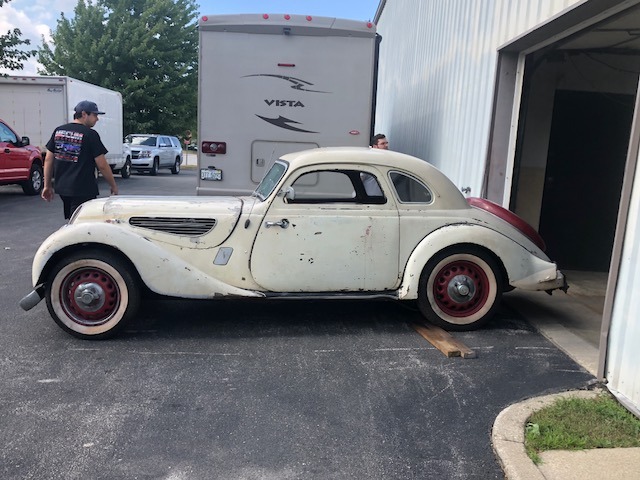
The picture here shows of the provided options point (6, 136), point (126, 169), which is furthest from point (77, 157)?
point (126, 169)

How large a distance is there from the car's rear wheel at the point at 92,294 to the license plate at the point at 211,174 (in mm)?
3115

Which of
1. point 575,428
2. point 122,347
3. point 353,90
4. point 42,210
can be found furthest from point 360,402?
point 42,210

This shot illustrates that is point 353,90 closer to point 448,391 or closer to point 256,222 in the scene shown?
point 256,222

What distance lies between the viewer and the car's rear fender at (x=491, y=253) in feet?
16.1

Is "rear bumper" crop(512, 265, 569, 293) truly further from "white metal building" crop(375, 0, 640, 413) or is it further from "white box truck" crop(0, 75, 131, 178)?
"white box truck" crop(0, 75, 131, 178)

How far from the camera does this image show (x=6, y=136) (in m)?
13.1

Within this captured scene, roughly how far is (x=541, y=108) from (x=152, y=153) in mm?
18968

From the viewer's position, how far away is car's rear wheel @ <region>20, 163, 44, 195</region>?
555 inches

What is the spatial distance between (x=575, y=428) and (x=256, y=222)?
111 inches

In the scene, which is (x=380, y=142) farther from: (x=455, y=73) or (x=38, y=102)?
(x=38, y=102)

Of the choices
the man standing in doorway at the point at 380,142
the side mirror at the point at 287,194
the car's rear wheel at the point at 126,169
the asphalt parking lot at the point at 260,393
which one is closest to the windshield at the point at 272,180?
the side mirror at the point at 287,194

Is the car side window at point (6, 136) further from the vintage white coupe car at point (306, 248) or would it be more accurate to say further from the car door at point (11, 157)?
the vintage white coupe car at point (306, 248)

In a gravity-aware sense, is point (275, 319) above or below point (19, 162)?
below

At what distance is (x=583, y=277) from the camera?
759cm
